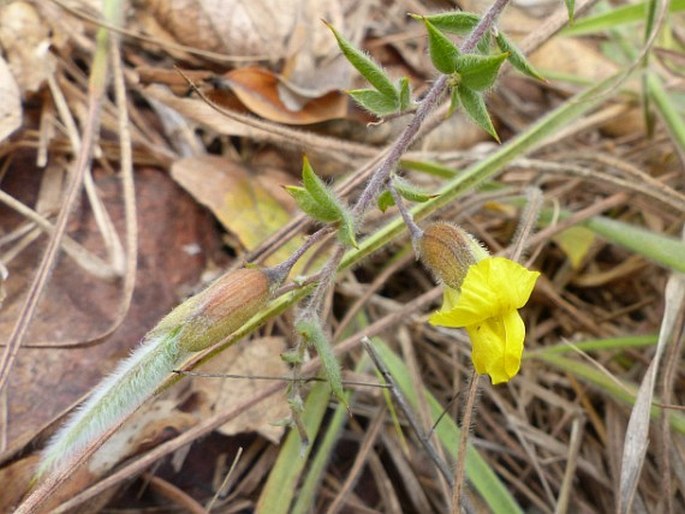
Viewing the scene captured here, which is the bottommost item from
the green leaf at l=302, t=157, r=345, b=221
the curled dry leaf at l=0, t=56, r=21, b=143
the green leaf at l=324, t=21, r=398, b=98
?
the curled dry leaf at l=0, t=56, r=21, b=143

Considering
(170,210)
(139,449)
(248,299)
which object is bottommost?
(139,449)

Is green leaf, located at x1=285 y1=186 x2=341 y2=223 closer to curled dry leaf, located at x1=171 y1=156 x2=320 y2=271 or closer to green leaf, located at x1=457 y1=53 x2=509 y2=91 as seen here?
green leaf, located at x1=457 y1=53 x2=509 y2=91

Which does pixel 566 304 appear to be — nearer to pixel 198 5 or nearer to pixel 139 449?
pixel 139 449

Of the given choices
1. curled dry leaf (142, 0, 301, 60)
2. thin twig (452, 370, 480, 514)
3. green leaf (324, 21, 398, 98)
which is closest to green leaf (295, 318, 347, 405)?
thin twig (452, 370, 480, 514)

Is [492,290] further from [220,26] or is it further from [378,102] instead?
[220,26]

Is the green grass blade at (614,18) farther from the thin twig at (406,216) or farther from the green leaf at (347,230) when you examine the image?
the green leaf at (347,230)

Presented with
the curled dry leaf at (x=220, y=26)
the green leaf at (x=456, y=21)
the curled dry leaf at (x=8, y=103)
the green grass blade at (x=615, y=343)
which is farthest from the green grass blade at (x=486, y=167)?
the curled dry leaf at (x=8, y=103)

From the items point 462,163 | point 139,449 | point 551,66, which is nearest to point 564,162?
point 462,163
